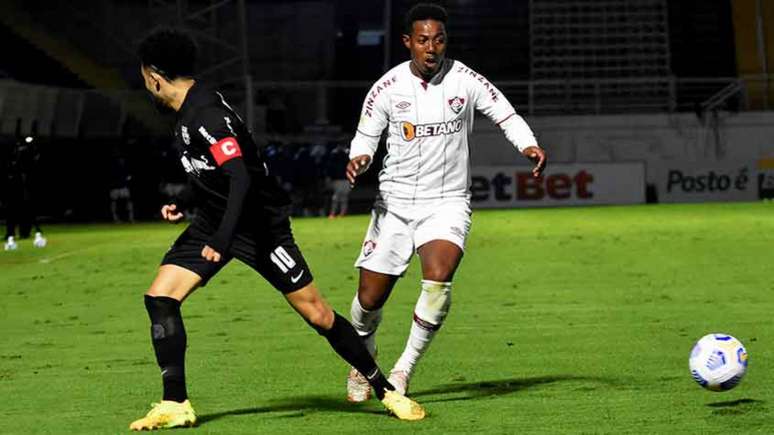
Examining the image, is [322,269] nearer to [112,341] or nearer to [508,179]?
[112,341]

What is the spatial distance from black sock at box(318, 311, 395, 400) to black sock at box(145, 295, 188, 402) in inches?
31.0

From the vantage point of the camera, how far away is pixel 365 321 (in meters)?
8.72

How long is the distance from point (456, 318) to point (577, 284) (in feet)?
11.5

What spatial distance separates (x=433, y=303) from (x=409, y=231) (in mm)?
535

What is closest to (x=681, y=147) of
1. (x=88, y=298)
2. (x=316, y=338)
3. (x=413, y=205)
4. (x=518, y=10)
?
(x=518, y=10)

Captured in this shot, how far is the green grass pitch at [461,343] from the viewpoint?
8.04m

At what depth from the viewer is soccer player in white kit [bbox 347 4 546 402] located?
8469mm

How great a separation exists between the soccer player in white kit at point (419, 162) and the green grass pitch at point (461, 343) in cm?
54

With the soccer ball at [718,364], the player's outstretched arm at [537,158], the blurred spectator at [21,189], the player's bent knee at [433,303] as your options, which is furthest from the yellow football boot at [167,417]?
the blurred spectator at [21,189]

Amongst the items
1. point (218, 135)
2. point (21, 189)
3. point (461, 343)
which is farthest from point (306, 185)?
point (218, 135)

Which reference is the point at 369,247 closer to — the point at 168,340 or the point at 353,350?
the point at 353,350

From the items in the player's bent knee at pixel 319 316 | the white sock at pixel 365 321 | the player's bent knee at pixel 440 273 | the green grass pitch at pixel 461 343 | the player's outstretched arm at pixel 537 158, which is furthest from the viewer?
the white sock at pixel 365 321

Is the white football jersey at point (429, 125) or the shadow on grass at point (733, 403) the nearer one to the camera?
the shadow on grass at point (733, 403)

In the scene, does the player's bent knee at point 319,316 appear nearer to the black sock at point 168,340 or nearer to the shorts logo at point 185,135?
the black sock at point 168,340
